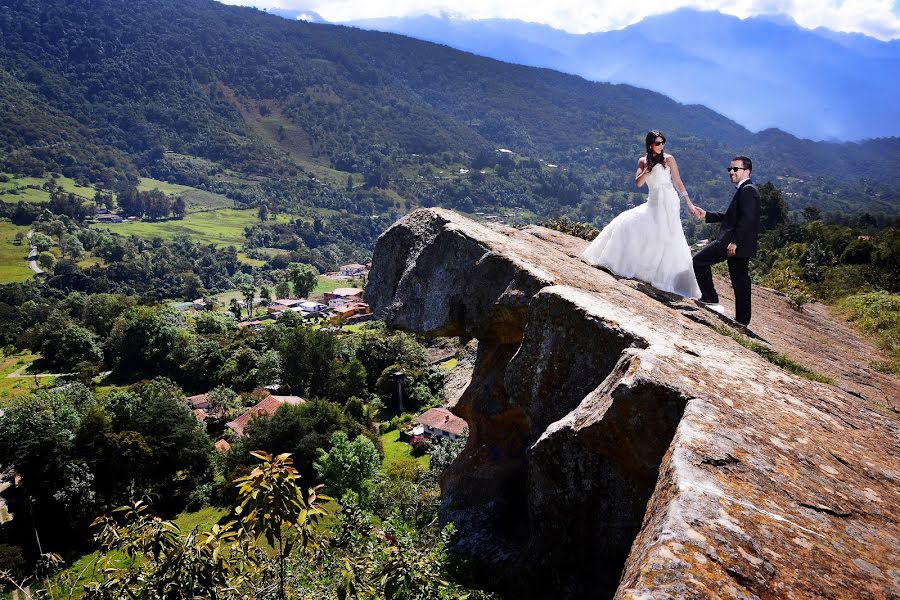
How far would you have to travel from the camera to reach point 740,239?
10188mm

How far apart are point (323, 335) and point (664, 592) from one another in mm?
62605

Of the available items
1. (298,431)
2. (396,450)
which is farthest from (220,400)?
(396,450)

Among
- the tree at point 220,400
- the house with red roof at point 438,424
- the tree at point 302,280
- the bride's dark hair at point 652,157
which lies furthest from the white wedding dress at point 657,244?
the tree at point 302,280

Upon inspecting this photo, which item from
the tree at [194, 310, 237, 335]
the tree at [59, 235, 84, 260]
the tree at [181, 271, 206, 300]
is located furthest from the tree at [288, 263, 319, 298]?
the tree at [59, 235, 84, 260]

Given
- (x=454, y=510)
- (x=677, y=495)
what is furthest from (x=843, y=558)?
(x=454, y=510)

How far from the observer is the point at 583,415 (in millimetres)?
6031

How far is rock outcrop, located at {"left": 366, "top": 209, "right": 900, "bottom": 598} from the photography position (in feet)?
11.3

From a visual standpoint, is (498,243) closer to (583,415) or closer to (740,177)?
(740,177)

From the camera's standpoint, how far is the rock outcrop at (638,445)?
3.43 meters

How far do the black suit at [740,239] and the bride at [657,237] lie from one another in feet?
1.56

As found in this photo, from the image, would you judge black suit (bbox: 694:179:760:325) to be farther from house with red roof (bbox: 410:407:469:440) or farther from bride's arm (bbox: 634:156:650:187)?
house with red roof (bbox: 410:407:469:440)

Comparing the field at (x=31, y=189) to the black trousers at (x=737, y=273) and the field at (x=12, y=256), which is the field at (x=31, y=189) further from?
the black trousers at (x=737, y=273)

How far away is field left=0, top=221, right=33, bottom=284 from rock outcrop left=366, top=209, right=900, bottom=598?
127 meters

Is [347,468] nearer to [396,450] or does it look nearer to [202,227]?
[396,450]
